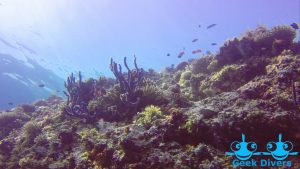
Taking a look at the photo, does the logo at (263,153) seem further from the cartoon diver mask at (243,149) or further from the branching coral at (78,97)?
the branching coral at (78,97)

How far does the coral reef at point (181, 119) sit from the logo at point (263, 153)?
13 centimetres

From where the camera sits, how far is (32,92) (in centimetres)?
4022

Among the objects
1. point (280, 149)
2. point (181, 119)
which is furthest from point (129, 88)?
point (280, 149)

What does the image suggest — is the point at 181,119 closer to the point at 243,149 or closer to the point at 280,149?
the point at 243,149

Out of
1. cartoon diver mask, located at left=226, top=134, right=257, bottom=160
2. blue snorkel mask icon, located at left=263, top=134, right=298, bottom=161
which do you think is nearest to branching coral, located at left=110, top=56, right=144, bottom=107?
cartoon diver mask, located at left=226, top=134, right=257, bottom=160

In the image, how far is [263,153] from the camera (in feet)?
→ 14.1

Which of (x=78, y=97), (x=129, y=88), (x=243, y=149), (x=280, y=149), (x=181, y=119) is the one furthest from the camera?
(x=78, y=97)

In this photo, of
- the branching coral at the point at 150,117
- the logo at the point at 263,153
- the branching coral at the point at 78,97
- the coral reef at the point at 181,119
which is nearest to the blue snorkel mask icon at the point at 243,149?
the logo at the point at 263,153

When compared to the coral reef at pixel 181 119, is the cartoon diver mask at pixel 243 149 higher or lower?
lower

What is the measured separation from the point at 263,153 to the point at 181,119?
5.80 feet

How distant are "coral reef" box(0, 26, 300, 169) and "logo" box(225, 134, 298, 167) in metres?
0.13

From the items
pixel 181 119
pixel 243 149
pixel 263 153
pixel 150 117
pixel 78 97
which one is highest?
pixel 78 97

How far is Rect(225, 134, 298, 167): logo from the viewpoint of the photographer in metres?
4.14

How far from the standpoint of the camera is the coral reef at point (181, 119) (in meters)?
4.61
